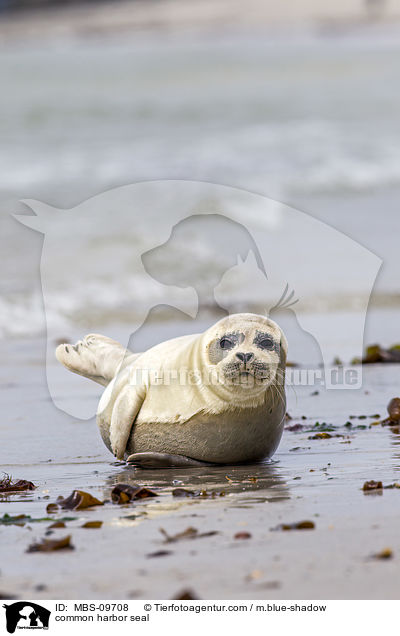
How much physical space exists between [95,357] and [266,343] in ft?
4.29

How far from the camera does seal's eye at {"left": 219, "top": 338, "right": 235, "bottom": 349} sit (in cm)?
509

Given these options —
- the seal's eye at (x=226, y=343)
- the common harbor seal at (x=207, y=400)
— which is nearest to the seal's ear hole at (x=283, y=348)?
the common harbor seal at (x=207, y=400)

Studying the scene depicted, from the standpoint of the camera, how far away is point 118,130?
2834 centimetres

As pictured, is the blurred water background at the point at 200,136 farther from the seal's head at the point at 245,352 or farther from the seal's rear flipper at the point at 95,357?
the seal's head at the point at 245,352

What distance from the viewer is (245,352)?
16.4 ft

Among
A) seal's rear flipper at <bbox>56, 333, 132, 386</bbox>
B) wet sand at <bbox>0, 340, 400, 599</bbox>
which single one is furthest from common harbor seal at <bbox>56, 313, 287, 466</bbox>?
seal's rear flipper at <bbox>56, 333, 132, 386</bbox>

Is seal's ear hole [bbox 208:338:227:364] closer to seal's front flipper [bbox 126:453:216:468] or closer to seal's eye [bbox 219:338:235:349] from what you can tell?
seal's eye [bbox 219:338:235:349]

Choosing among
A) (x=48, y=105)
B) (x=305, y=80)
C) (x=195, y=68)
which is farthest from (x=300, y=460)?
(x=195, y=68)

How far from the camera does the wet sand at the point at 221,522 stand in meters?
3.36

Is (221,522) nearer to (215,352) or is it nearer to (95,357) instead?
(215,352)

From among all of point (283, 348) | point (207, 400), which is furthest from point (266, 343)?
point (207, 400)

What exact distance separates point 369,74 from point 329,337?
38.9m
